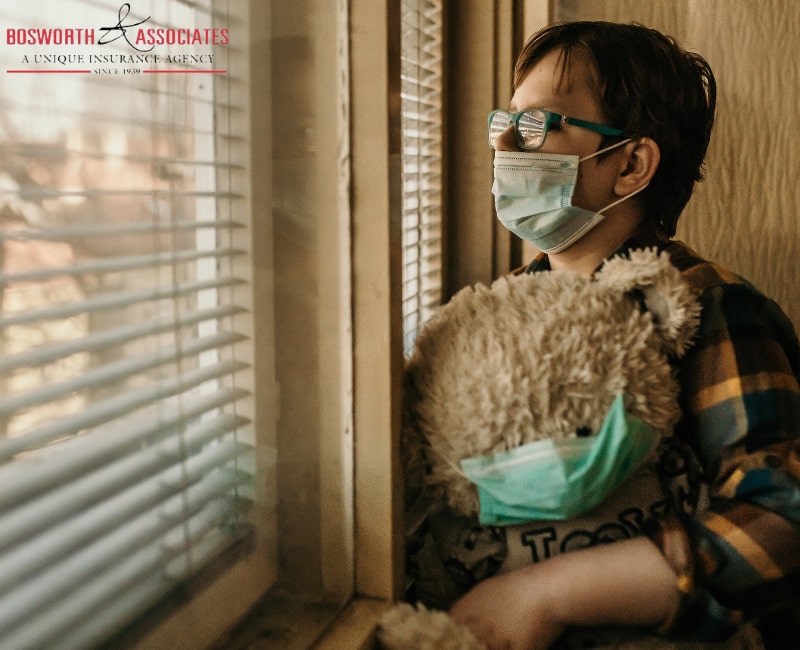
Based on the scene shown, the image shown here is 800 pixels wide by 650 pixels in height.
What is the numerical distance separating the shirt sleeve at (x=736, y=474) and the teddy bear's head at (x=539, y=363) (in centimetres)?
9

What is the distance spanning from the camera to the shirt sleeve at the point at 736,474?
0.85 meters

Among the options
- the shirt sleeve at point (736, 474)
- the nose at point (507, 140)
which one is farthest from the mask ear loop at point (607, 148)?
the shirt sleeve at point (736, 474)

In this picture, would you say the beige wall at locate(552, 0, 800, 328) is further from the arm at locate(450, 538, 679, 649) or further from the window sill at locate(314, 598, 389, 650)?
the window sill at locate(314, 598, 389, 650)

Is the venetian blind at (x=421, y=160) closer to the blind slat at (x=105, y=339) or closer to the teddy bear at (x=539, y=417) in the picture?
the teddy bear at (x=539, y=417)

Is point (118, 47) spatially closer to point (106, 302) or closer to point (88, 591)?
point (106, 302)

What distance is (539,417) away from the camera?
805 millimetres

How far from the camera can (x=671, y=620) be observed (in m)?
0.84

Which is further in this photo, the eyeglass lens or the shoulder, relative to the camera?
the eyeglass lens

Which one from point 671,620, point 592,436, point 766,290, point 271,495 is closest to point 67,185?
point 271,495

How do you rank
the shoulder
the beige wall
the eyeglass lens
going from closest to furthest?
the shoulder < the eyeglass lens < the beige wall

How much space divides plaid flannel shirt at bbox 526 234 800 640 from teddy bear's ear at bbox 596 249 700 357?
114 millimetres

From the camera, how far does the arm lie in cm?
83

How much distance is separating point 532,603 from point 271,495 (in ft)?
1.12

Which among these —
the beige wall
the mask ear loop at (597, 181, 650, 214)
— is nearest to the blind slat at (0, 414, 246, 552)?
the mask ear loop at (597, 181, 650, 214)
